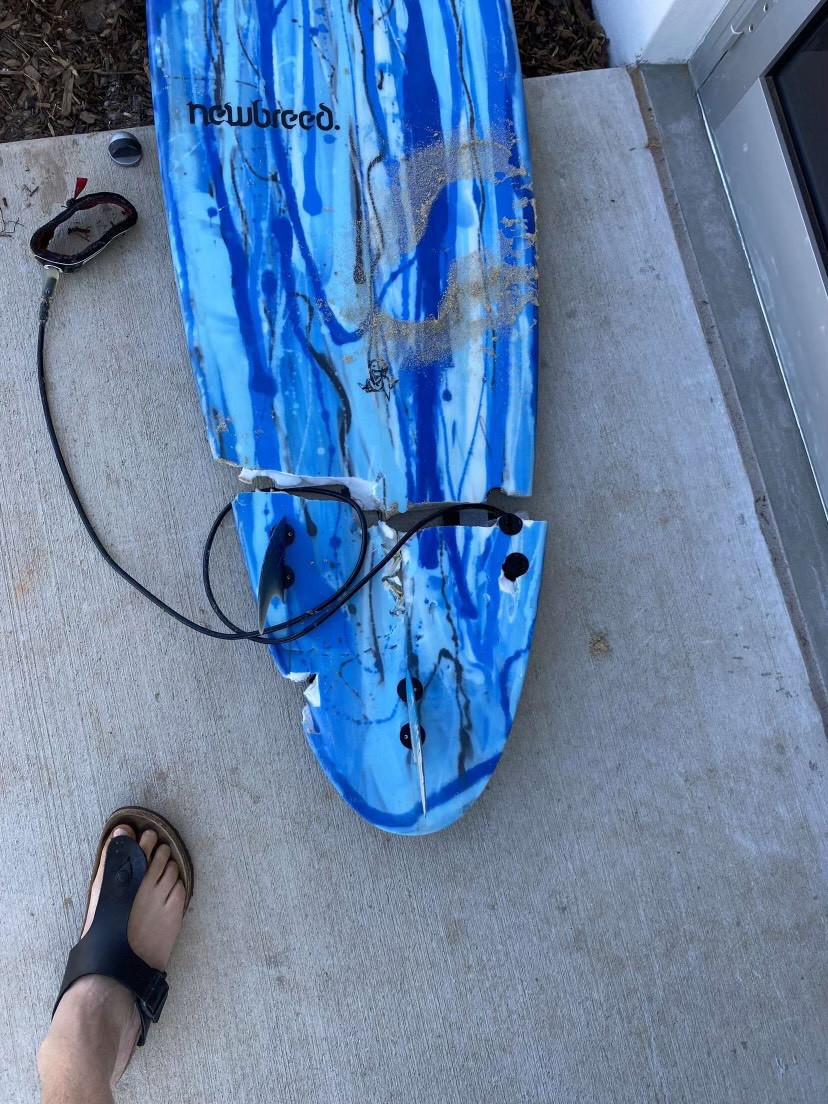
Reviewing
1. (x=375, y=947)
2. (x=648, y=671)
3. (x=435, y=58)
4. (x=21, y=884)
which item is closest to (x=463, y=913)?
(x=375, y=947)

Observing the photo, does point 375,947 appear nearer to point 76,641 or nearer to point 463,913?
point 463,913

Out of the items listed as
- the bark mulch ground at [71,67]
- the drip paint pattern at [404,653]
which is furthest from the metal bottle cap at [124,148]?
the drip paint pattern at [404,653]

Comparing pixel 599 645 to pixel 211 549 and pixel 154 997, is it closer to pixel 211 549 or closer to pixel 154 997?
pixel 211 549

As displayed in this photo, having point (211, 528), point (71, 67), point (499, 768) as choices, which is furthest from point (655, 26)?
point (499, 768)

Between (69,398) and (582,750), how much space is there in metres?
1.27

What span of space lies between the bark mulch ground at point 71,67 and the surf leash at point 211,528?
0.25 meters

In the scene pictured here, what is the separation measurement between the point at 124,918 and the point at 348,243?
1.33 m

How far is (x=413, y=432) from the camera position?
1.45m

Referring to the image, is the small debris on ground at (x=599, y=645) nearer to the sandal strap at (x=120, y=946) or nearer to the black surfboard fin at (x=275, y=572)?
the black surfboard fin at (x=275, y=572)

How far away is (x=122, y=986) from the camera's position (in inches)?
55.0

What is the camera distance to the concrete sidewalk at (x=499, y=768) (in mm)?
1447

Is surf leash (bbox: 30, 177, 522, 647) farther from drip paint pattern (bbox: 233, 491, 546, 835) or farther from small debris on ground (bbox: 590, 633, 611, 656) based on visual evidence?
small debris on ground (bbox: 590, 633, 611, 656)

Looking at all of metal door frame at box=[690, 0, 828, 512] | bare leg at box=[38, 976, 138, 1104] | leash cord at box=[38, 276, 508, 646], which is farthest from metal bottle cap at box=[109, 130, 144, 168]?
bare leg at box=[38, 976, 138, 1104]

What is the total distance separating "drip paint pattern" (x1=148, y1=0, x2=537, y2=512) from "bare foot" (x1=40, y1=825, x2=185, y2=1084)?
79 centimetres
